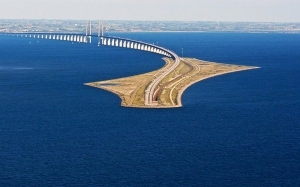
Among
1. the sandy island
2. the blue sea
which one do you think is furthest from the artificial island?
the blue sea

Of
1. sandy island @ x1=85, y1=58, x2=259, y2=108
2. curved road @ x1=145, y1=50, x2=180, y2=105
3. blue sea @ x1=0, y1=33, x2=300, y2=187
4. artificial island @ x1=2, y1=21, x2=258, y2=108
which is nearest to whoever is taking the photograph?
blue sea @ x1=0, y1=33, x2=300, y2=187

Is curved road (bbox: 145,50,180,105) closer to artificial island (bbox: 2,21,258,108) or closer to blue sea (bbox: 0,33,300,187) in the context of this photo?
artificial island (bbox: 2,21,258,108)

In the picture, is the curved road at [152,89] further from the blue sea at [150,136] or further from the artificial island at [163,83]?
the blue sea at [150,136]

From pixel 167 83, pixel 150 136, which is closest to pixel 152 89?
pixel 167 83

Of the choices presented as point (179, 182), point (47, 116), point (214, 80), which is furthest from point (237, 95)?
point (179, 182)

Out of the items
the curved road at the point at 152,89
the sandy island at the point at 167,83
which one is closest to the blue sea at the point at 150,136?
the sandy island at the point at 167,83

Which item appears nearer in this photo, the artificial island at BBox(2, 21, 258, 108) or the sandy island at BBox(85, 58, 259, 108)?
the artificial island at BBox(2, 21, 258, 108)

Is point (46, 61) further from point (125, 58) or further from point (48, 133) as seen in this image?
point (48, 133)

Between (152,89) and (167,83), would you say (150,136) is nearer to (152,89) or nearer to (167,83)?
(152,89)
